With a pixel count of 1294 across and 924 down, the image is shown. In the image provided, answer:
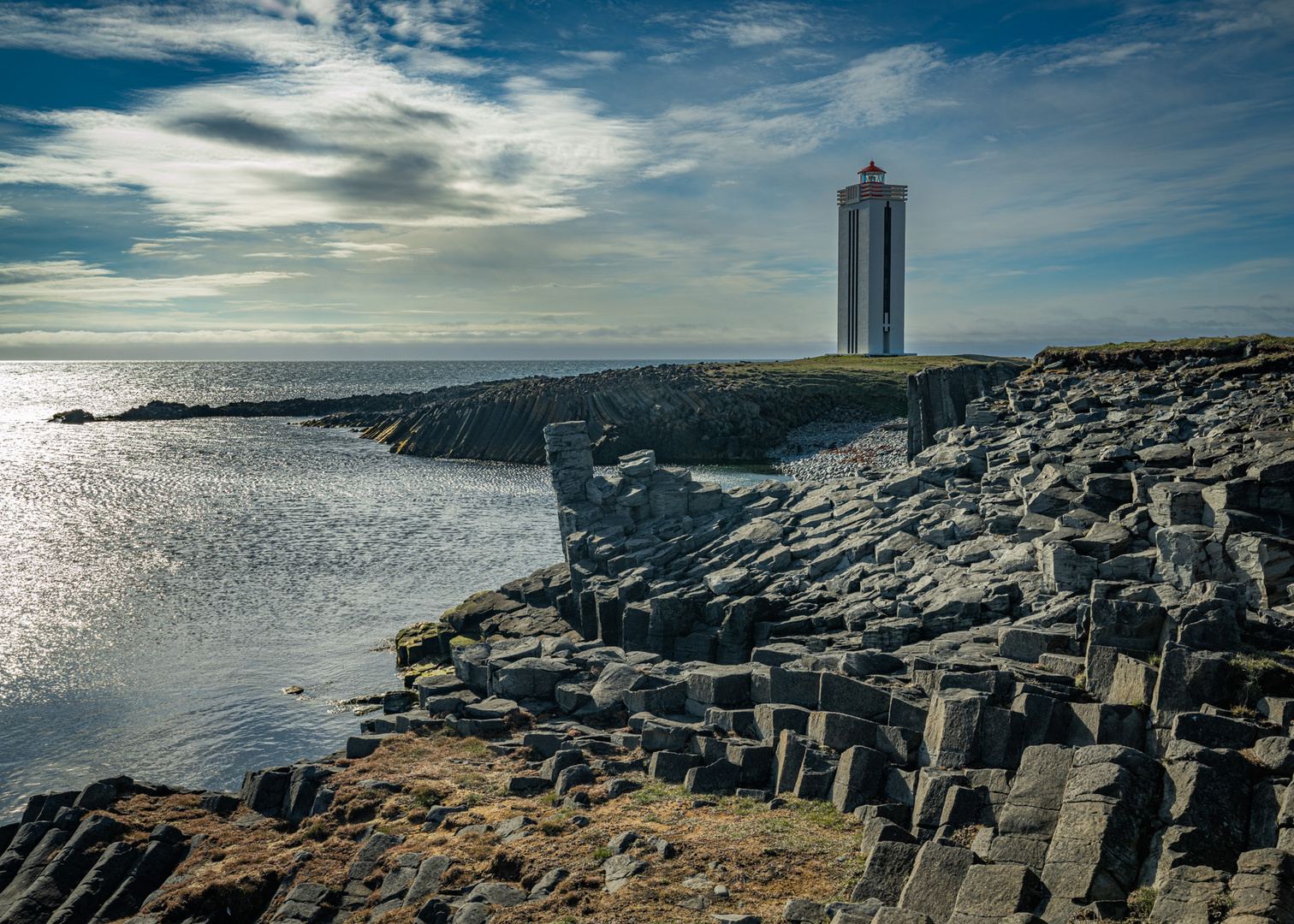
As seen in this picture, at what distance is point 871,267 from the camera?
299 feet

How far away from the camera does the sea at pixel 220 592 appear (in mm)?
18438

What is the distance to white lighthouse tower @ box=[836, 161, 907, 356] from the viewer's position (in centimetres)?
8881

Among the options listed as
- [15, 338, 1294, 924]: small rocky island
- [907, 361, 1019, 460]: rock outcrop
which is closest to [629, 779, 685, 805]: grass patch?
[15, 338, 1294, 924]: small rocky island

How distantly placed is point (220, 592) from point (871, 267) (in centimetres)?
7735

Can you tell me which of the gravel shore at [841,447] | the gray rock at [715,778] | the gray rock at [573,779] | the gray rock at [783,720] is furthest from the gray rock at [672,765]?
the gravel shore at [841,447]

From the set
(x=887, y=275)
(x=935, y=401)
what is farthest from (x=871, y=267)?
(x=935, y=401)

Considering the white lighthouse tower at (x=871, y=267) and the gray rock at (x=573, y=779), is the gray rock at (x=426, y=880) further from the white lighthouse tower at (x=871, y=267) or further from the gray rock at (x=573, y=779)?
the white lighthouse tower at (x=871, y=267)

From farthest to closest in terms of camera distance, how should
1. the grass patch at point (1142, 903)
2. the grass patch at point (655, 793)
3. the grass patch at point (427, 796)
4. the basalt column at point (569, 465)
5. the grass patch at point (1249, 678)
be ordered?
the basalt column at point (569, 465) → the grass patch at point (427, 796) → the grass patch at point (655, 793) → the grass patch at point (1249, 678) → the grass patch at point (1142, 903)

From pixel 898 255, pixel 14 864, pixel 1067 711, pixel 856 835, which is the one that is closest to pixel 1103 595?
pixel 1067 711

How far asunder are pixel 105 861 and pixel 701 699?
943cm

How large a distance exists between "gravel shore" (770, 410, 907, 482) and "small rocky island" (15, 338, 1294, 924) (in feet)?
98.5

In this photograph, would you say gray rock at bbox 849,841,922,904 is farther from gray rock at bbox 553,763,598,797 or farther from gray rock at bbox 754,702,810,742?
gray rock at bbox 553,763,598,797

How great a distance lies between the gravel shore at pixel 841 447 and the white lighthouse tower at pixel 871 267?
2522 centimetres

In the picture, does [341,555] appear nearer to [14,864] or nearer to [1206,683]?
[14,864]
